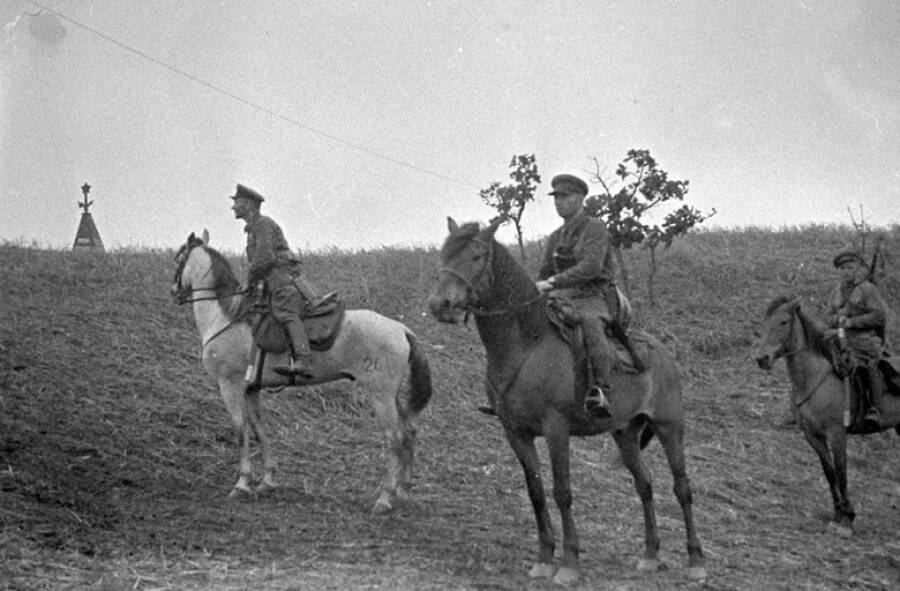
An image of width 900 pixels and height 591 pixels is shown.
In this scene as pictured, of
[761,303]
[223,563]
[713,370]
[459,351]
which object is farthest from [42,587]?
[761,303]

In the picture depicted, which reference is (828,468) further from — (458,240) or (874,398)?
(458,240)

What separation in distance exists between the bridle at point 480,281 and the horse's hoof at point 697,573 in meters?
2.72

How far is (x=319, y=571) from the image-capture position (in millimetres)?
6547

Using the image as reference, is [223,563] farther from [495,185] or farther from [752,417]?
[495,185]

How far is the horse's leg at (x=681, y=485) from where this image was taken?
7.52 metres

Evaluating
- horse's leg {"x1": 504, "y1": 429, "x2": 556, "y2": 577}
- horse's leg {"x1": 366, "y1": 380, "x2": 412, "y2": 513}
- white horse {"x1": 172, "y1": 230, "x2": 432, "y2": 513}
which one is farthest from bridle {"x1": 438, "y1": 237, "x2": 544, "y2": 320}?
white horse {"x1": 172, "y1": 230, "x2": 432, "y2": 513}

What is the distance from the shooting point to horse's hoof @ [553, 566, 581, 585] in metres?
6.72

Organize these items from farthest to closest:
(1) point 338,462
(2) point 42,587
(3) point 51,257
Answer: (3) point 51,257
(1) point 338,462
(2) point 42,587

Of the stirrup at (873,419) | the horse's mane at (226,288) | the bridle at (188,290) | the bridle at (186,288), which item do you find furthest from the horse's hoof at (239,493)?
the stirrup at (873,419)

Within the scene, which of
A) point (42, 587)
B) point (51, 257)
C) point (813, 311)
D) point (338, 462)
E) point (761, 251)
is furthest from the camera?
point (761, 251)

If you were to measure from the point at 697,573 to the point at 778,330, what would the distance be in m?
3.77

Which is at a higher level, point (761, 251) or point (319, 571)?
point (761, 251)

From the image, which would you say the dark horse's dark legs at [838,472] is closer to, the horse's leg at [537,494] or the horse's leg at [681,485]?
the horse's leg at [681,485]

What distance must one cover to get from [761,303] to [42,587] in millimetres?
17131
